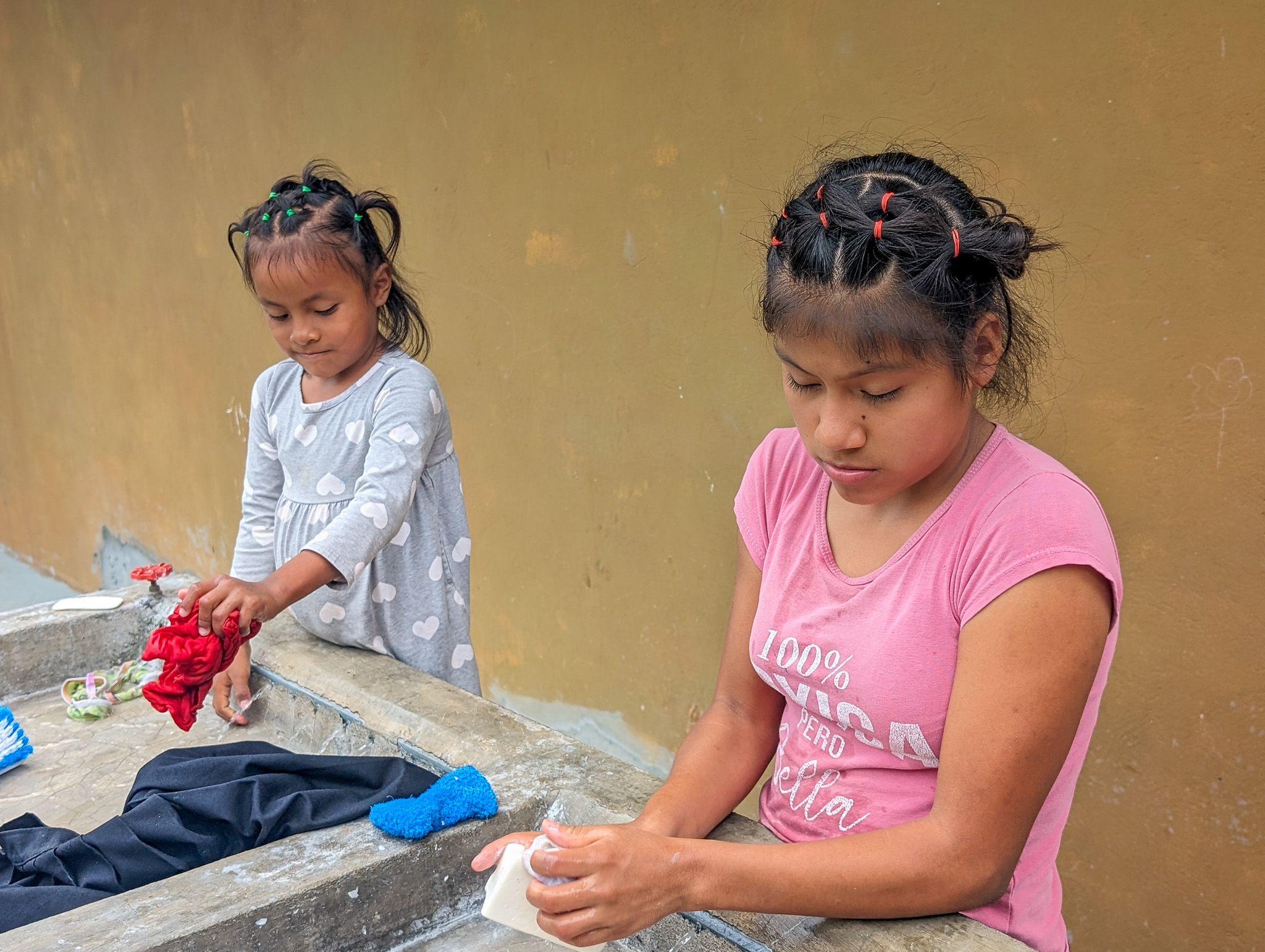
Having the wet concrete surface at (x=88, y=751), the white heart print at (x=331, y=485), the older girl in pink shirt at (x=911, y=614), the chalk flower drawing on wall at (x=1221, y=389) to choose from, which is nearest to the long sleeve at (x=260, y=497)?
the white heart print at (x=331, y=485)

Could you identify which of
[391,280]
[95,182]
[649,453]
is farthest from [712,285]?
[95,182]

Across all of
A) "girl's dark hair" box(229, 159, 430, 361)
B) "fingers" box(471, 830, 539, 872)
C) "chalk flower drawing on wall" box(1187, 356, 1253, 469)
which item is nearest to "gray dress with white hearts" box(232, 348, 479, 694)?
"girl's dark hair" box(229, 159, 430, 361)

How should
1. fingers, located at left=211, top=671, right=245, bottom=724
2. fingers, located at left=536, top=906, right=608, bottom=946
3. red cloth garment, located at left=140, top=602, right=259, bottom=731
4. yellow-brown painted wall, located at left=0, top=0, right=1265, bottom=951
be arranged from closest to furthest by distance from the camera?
fingers, located at left=536, top=906, right=608, bottom=946
red cloth garment, located at left=140, top=602, right=259, bottom=731
yellow-brown painted wall, located at left=0, top=0, right=1265, bottom=951
fingers, located at left=211, top=671, right=245, bottom=724

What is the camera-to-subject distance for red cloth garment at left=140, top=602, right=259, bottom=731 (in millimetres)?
1673

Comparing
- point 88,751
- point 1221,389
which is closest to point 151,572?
point 88,751

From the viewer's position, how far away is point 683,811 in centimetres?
138

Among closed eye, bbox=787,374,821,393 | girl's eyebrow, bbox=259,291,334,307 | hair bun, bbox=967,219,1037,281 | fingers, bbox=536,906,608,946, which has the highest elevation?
hair bun, bbox=967,219,1037,281

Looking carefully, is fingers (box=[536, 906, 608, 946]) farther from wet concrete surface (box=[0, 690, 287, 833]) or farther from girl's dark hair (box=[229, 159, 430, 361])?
girl's dark hair (box=[229, 159, 430, 361])

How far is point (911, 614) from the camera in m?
1.24

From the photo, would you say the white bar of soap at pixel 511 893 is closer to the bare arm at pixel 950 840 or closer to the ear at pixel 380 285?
the bare arm at pixel 950 840

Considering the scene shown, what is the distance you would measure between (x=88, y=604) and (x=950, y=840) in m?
2.06

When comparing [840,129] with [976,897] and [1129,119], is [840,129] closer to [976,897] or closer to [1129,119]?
[1129,119]

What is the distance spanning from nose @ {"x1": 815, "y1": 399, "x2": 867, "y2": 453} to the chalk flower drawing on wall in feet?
3.69

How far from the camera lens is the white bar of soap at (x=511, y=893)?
1127mm
